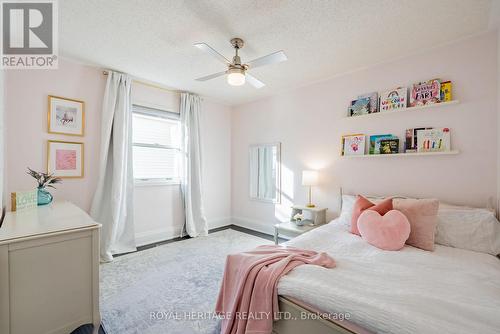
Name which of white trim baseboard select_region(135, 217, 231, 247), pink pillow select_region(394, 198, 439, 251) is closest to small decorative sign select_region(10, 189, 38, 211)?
white trim baseboard select_region(135, 217, 231, 247)

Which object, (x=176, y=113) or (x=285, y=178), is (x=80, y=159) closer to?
(x=176, y=113)

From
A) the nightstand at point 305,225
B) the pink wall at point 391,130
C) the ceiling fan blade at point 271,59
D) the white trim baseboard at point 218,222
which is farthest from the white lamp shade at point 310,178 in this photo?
the white trim baseboard at point 218,222

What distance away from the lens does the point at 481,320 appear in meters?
0.95

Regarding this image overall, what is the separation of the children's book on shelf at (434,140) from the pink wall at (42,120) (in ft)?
13.3

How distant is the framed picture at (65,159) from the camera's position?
8.70 feet

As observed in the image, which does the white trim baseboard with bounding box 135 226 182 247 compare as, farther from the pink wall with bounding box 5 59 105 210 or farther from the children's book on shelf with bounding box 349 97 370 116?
the children's book on shelf with bounding box 349 97 370 116

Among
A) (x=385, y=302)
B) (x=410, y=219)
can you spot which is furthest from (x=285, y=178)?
(x=385, y=302)

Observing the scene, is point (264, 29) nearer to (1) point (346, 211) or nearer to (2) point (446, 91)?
(2) point (446, 91)

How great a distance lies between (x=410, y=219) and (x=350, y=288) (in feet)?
3.96

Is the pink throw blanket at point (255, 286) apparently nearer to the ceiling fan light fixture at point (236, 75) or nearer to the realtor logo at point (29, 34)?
the ceiling fan light fixture at point (236, 75)

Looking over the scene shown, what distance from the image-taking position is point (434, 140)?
2393mm

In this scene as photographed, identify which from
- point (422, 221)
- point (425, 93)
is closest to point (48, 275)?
point (422, 221)

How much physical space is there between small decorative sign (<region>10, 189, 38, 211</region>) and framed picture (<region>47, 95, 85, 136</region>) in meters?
0.95

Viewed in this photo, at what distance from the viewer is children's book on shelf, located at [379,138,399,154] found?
2637 mm
